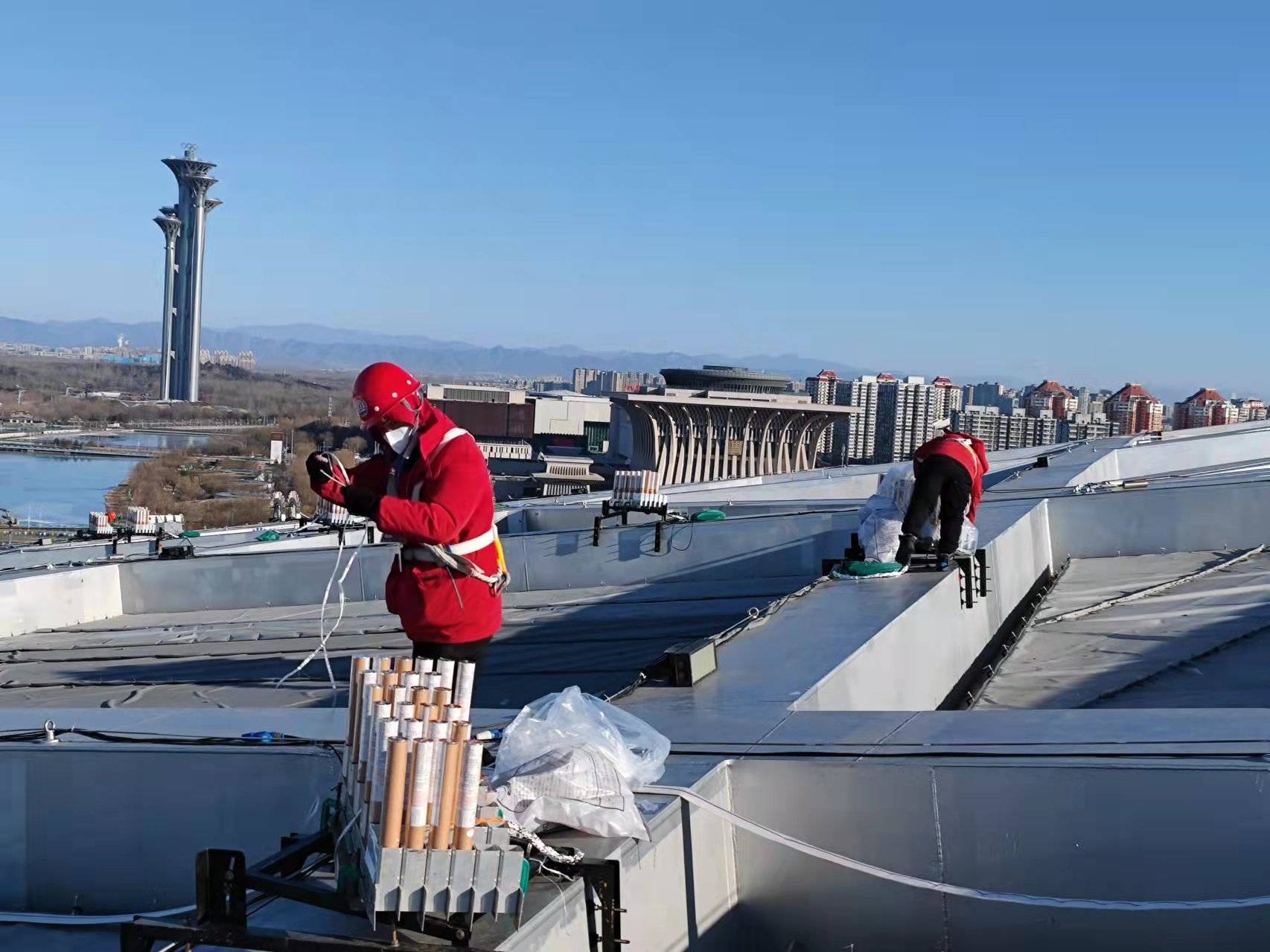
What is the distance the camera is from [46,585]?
1301cm

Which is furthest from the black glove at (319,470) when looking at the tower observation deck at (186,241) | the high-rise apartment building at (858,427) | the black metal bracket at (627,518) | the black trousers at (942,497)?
the tower observation deck at (186,241)

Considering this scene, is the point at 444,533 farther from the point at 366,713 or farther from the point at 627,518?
the point at 627,518

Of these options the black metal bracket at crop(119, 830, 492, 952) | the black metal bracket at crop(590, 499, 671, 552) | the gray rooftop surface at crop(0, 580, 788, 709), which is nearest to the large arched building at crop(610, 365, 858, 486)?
the black metal bracket at crop(590, 499, 671, 552)

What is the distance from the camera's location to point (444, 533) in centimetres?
480

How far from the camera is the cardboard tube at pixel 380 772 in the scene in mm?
2787

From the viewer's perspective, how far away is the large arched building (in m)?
90.2

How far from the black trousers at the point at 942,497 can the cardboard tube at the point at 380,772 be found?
5.79 meters

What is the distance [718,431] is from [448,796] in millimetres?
88803

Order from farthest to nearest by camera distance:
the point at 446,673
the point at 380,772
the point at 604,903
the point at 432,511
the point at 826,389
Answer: the point at 826,389 → the point at 432,511 → the point at 446,673 → the point at 604,903 → the point at 380,772

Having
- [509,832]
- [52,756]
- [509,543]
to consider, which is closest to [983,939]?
[509,832]

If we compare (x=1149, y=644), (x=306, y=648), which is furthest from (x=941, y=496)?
(x=306, y=648)

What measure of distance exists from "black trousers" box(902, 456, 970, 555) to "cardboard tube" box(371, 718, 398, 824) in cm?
579

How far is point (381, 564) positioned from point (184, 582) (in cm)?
207

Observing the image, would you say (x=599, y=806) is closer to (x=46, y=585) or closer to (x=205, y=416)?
(x=46, y=585)
